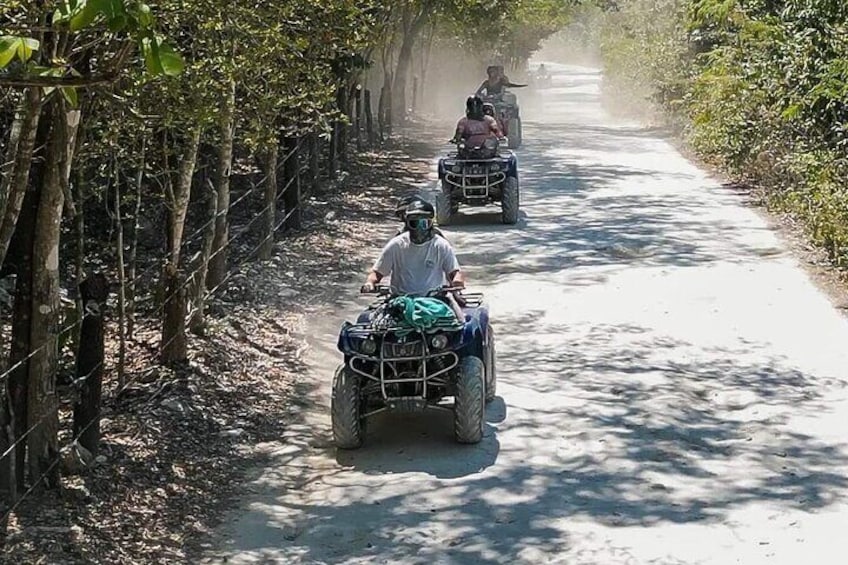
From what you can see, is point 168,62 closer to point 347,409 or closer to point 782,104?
point 347,409

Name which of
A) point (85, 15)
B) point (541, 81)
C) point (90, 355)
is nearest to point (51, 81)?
point (85, 15)

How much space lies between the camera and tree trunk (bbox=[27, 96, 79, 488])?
23.6ft

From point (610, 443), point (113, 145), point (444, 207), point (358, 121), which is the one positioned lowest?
point (610, 443)

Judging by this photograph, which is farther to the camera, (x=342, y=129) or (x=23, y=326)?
(x=342, y=129)

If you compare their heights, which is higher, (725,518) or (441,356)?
(441,356)

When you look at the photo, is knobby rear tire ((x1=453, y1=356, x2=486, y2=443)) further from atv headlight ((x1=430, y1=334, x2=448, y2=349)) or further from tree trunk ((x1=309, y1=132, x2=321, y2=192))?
tree trunk ((x1=309, y1=132, x2=321, y2=192))

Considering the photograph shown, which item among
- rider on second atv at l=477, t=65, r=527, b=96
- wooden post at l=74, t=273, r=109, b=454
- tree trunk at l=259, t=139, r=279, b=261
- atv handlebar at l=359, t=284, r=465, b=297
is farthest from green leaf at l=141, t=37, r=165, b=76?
rider on second atv at l=477, t=65, r=527, b=96

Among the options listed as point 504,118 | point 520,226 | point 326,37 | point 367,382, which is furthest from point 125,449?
point 504,118

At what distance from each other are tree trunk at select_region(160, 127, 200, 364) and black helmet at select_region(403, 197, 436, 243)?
5.76ft

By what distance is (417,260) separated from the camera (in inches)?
372

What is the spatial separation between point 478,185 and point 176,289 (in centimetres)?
793

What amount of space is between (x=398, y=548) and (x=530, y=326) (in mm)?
5257

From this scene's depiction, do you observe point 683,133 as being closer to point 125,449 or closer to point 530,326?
point 530,326

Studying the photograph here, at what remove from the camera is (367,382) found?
28.3 ft
